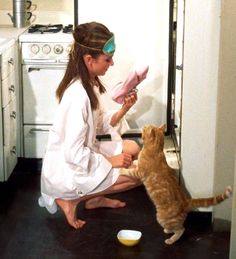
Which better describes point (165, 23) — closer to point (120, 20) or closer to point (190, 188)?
point (120, 20)

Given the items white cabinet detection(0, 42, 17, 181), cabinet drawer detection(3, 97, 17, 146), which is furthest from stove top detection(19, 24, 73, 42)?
cabinet drawer detection(3, 97, 17, 146)

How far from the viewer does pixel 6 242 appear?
113 inches

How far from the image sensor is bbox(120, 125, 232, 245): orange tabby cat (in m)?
2.82

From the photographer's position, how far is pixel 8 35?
12.2ft

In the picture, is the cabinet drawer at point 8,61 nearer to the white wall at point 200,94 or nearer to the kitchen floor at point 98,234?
the kitchen floor at point 98,234

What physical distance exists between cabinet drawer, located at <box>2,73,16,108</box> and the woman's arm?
65 cm

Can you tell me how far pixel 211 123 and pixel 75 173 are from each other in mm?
723

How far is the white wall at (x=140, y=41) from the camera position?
3.63 meters

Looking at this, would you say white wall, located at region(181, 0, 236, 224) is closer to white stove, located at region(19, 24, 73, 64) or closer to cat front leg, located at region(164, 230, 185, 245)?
cat front leg, located at region(164, 230, 185, 245)

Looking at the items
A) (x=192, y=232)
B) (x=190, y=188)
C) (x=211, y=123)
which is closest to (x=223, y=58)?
(x=211, y=123)

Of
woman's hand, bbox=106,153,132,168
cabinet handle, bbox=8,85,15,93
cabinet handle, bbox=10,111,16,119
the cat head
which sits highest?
cabinet handle, bbox=8,85,15,93

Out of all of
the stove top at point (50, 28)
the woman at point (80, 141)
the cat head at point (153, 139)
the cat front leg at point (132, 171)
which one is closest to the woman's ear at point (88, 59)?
the woman at point (80, 141)

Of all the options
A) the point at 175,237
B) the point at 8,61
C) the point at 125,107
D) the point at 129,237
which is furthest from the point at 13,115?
the point at 175,237

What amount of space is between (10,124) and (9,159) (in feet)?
0.69
